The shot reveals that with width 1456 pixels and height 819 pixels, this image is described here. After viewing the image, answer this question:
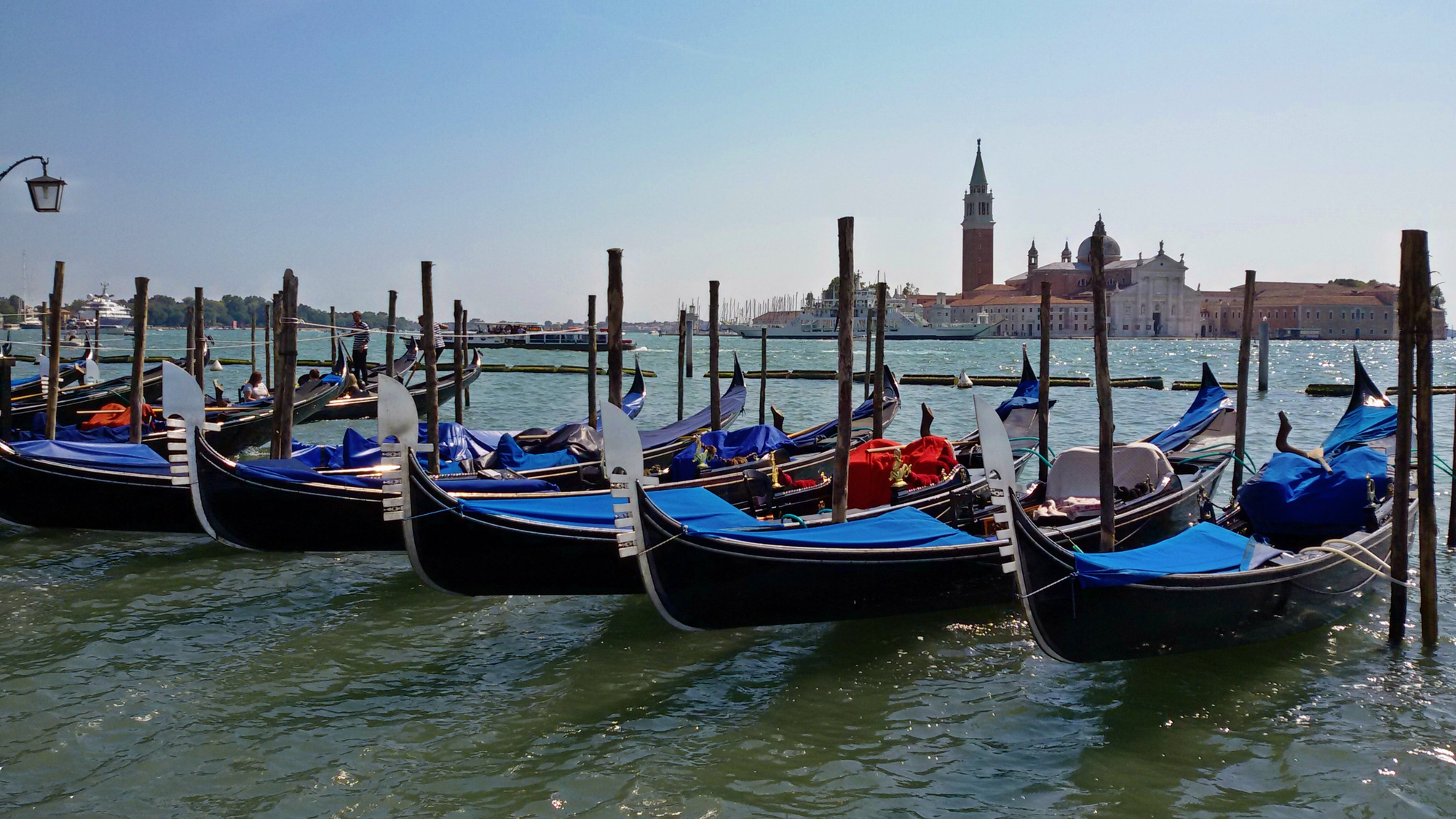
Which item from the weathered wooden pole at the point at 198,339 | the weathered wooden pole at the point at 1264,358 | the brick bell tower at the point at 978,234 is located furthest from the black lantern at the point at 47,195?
the brick bell tower at the point at 978,234

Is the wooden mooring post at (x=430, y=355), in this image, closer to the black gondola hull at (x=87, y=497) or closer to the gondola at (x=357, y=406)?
the black gondola hull at (x=87, y=497)

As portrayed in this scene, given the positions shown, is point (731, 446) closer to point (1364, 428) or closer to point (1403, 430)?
point (1403, 430)

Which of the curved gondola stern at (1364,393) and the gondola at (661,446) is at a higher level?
the curved gondola stern at (1364,393)

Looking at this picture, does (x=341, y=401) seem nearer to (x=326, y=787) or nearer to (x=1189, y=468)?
(x=1189, y=468)

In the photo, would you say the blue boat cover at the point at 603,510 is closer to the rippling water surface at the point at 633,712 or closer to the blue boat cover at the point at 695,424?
the rippling water surface at the point at 633,712

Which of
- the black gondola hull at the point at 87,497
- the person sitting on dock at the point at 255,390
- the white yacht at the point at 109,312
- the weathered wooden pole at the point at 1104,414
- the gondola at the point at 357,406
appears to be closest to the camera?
the weathered wooden pole at the point at 1104,414

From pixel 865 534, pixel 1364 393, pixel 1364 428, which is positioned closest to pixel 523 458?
pixel 865 534

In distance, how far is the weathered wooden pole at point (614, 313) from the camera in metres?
7.89

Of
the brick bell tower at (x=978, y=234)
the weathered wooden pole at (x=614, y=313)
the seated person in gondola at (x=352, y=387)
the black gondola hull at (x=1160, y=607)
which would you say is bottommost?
the black gondola hull at (x=1160, y=607)

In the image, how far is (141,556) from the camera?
6.31 m

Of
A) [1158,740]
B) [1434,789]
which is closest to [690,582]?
[1158,740]

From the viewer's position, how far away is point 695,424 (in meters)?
9.43

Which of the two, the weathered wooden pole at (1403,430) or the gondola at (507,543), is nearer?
the weathered wooden pole at (1403,430)

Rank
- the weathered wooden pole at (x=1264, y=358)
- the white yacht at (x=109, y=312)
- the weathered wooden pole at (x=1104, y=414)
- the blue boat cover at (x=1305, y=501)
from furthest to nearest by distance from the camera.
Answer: the white yacht at (x=109, y=312) < the weathered wooden pole at (x=1264, y=358) < the blue boat cover at (x=1305, y=501) < the weathered wooden pole at (x=1104, y=414)
